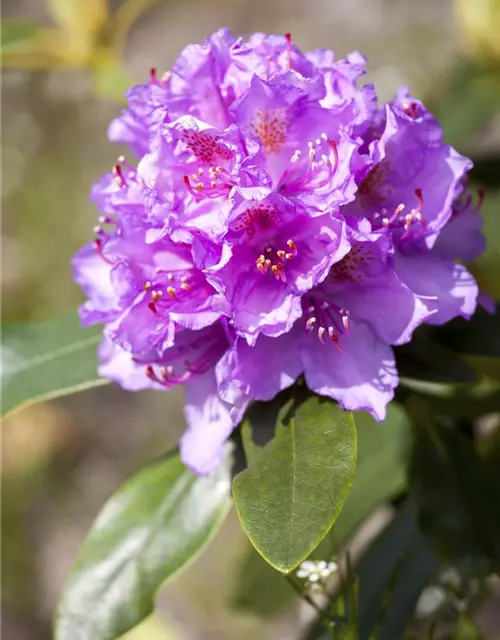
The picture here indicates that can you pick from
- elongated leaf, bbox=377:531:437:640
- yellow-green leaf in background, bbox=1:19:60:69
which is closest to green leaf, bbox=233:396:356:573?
elongated leaf, bbox=377:531:437:640

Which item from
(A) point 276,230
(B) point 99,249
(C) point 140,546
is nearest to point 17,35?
(B) point 99,249

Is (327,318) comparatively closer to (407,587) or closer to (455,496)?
(455,496)

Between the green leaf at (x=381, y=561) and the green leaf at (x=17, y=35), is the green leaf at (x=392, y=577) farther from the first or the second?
the green leaf at (x=17, y=35)

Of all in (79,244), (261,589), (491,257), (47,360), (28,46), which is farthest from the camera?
(79,244)

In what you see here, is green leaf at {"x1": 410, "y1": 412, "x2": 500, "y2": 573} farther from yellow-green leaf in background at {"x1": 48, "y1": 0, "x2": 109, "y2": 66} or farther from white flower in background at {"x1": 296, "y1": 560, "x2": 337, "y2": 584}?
yellow-green leaf in background at {"x1": 48, "y1": 0, "x2": 109, "y2": 66}

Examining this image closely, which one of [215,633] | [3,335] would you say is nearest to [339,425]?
[3,335]

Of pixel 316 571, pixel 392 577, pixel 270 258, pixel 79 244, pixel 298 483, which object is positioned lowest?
pixel 79 244

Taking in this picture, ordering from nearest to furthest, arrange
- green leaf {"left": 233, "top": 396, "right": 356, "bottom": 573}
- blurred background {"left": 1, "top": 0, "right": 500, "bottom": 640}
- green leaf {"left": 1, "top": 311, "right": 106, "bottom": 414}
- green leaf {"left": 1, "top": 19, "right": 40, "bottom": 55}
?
green leaf {"left": 233, "top": 396, "right": 356, "bottom": 573} → green leaf {"left": 1, "top": 311, "right": 106, "bottom": 414} → green leaf {"left": 1, "top": 19, "right": 40, "bottom": 55} → blurred background {"left": 1, "top": 0, "right": 500, "bottom": 640}
